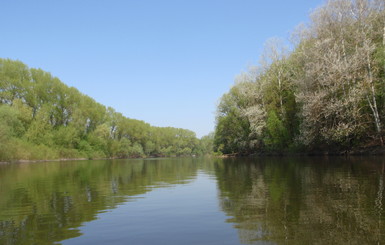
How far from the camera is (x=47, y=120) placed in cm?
7838

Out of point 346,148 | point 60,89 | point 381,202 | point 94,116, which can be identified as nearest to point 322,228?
point 381,202

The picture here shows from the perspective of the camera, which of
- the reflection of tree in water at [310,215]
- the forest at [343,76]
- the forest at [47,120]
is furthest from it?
the forest at [47,120]

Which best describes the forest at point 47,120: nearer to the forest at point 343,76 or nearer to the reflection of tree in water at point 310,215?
the forest at point 343,76

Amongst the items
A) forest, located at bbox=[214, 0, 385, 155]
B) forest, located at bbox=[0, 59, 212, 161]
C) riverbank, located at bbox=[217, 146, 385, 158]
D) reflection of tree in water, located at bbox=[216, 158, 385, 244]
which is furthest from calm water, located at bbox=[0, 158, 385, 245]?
forest, located at bbox=[0, 59, 212, 161]

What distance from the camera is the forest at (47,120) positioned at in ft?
197

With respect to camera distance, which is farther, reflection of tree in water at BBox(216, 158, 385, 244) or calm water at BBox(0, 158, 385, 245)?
calm water at BBox(0, 158, 385, 245)

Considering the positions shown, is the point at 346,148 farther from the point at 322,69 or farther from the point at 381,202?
the point at 381,202

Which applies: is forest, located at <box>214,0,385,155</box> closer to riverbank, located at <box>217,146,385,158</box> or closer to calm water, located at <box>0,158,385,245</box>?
riverbank, located at <box>217,146,385,158</box>

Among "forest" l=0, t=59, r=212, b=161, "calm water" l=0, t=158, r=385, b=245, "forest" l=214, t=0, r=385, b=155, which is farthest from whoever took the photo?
"forest" l=0, t=59, r=212, b=161

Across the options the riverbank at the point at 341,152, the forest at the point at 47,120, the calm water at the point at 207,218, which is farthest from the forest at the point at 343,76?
the forest at the point at 47,120

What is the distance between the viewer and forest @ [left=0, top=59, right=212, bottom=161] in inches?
2366

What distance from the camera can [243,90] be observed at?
184 ft

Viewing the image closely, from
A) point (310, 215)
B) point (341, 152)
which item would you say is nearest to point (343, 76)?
point (341, 152)

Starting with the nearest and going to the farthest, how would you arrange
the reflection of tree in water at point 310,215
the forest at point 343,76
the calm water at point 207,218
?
the reflection of tree in water at point 310,215 < the calm water at point 207,218 < the forest at point 343,76
